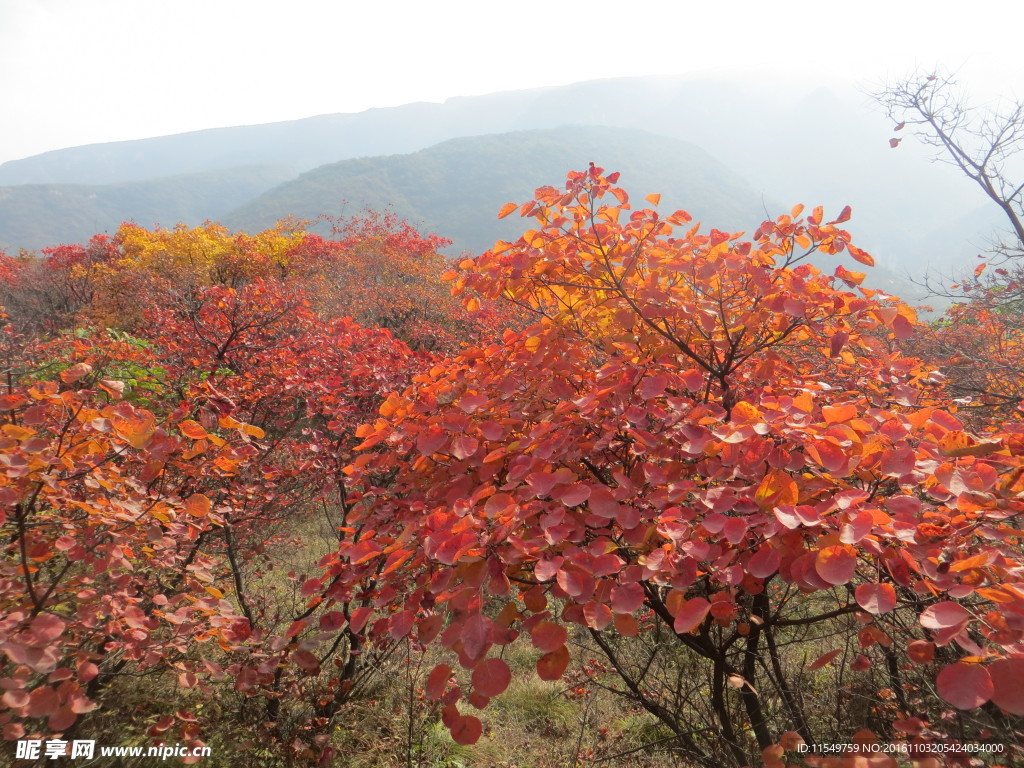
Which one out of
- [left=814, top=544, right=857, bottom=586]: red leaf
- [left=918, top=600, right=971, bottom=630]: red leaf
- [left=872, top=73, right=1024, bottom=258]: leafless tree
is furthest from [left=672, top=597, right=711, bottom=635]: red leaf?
[left=872, top=73, right=1024, bottom=258]: leafless tree

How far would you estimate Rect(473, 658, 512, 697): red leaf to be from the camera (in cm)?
106

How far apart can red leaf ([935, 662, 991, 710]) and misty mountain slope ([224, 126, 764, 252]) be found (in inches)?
3355

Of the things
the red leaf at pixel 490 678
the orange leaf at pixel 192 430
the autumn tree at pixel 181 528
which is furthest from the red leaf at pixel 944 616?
the orange leaf at pixel 192 430

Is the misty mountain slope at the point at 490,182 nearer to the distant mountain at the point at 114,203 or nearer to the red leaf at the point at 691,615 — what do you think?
the distant mountain at the point at 114,203

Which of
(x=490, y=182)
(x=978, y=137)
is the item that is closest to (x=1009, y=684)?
(x=978, y=137)

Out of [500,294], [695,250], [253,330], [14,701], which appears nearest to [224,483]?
[253,330]

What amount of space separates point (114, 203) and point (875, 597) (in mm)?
170916

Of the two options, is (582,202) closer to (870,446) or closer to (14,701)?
(870,446)

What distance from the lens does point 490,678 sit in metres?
1.07

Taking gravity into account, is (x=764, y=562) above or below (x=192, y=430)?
below

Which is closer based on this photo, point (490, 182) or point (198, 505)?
point (198, 505)

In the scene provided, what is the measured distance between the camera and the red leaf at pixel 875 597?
1036mm

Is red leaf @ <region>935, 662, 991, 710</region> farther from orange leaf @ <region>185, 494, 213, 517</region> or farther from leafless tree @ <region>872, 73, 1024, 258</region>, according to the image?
leafless tree @ <region>872, 73, 1024, 258</region>

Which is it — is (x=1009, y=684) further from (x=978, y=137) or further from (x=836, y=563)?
(x=978, y=137)
